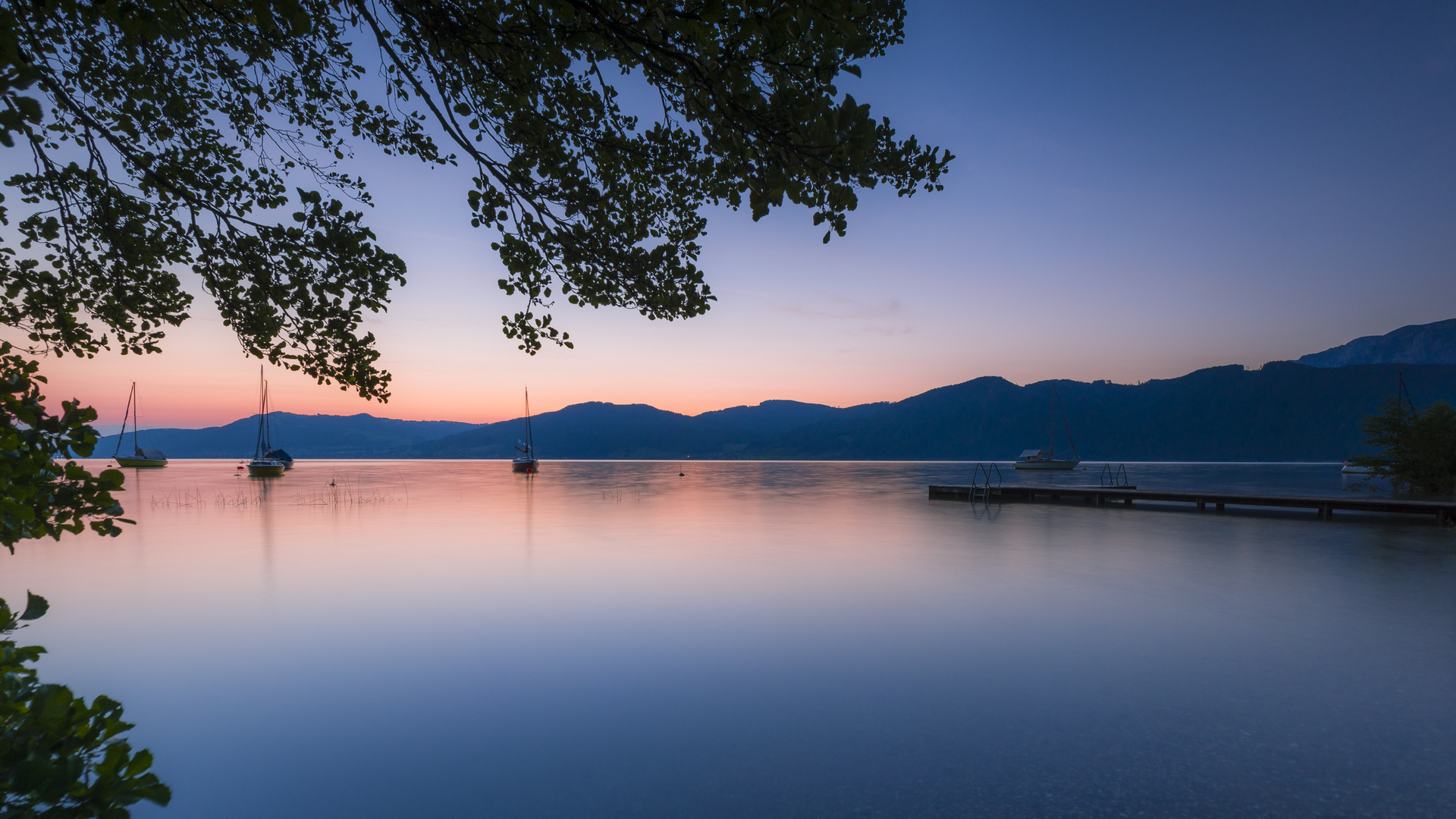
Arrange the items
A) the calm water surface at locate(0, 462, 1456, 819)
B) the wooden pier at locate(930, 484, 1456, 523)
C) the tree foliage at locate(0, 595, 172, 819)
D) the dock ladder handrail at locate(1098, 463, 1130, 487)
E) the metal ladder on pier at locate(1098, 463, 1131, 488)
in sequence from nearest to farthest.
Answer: the tree foliage at locate(0, 595, 172, 819) → the calm water surface at locate(0, 462, 1456, 819) → the wooden pier at locate(930, 484, 1456, 523) → the metal ladder on pier at locate(1098, 463, 1131, 488) → the dock ladder handrail at locate(1098, 463, 1130, 487)

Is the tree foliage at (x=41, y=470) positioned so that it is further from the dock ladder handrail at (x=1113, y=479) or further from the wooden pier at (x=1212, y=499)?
the dock ladder handrail at (x=1113, y=479)

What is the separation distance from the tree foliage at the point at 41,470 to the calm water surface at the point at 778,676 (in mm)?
3779

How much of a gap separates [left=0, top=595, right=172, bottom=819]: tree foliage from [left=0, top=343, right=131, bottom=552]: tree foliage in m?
0.82

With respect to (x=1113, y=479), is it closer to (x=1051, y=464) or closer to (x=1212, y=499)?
(x=1212, y=499)

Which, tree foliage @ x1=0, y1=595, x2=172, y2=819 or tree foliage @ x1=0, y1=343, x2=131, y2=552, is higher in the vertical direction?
tree foliage @ x1=0, y1=343, x2=131, y2=552

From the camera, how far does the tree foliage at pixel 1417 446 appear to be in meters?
31.3

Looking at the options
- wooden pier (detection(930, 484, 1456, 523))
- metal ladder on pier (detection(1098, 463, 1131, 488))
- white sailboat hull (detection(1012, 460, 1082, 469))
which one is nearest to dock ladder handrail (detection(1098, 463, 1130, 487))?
metal ladder on pier (detection(1098, 463, 1131, 488))

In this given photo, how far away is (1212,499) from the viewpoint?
102 feet

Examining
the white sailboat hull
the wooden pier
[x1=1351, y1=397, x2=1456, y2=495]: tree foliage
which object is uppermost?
[x1=1351, y1=397, x2=1456, y2=495]: tree foliage

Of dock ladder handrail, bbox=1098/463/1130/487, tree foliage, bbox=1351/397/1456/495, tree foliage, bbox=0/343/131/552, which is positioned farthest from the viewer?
dock ladder handrail, bbox=1098/463/1130/487

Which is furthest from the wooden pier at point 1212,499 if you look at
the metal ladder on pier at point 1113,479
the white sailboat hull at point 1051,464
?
the white sailboat hull at point 1051,464

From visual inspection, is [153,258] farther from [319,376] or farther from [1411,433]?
[1411,433]

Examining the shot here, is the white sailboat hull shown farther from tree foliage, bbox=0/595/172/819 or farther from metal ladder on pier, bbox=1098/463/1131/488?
tree foliage, bbox=0/595/172/819

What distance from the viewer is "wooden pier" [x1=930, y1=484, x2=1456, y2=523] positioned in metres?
25.0
